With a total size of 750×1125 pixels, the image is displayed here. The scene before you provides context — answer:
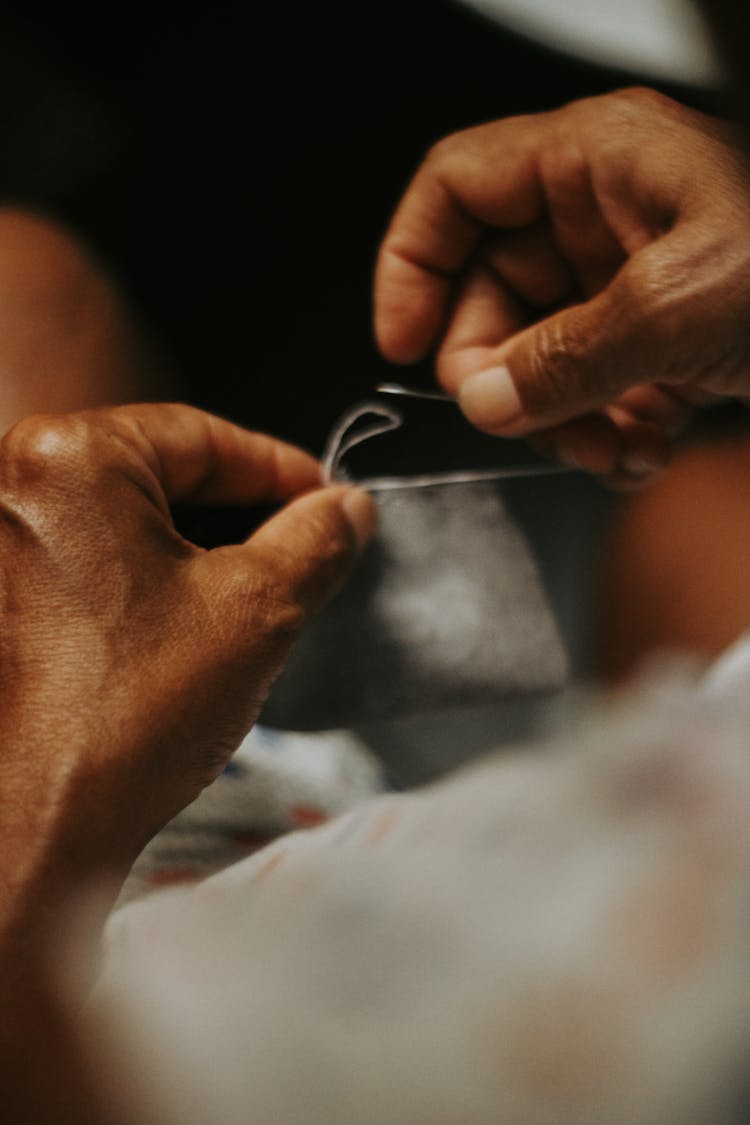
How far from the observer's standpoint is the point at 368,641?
63 cm

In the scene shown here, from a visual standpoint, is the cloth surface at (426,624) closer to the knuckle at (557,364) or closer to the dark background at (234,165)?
A: the knuckle at (557,364)

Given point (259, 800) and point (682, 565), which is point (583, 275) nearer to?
point (682, 565)

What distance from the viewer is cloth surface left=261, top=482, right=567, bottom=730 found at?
2.05 feet

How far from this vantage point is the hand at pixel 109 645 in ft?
1.33

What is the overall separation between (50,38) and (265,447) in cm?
60

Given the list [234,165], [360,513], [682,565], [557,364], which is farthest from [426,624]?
[234,165]

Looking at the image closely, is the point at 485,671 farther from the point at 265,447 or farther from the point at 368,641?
the point at 265,447

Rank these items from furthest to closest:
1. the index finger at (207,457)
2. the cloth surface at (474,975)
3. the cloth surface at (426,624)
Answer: the cloth surface at (426,624)
the index finger at (207,457)
the cloth surface at (474,975)

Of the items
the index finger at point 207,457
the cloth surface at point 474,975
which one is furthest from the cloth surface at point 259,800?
the index finger at point 207,457

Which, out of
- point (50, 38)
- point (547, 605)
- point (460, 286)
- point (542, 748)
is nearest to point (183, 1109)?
point (542, 748)

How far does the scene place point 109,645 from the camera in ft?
1.41

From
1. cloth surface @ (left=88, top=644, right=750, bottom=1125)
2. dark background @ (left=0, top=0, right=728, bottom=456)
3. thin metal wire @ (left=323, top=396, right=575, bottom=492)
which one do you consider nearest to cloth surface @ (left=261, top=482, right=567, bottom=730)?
thin metal wire @ (left=323, top=396, right=575, bottom=492)

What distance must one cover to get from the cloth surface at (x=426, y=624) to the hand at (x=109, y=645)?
0.13m

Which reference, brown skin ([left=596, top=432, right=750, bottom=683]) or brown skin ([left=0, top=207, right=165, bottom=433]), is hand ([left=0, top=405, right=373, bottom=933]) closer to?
brown skin ([left=0, top=207, right=165, bottom=433])
